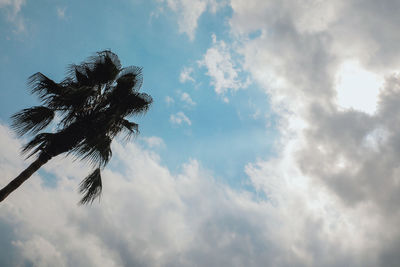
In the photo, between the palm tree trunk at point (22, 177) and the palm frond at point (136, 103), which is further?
the palm frond at point (136, 103)

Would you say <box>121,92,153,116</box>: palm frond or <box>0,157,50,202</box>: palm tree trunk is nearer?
<box>0,157,50,202</box>: palm tree trunk

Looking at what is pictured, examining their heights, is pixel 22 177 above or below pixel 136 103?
below

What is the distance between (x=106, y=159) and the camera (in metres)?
7.66

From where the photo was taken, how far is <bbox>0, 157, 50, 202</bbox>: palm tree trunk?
5496mm

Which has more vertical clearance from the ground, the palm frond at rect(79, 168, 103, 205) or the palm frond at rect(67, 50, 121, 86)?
the palm frond at rect(67, 50, 121, 86)

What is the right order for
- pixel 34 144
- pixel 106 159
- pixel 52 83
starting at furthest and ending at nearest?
pixel 106 159 < pixel 52 83 < pixel 34 144

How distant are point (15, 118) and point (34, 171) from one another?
1.85 metres

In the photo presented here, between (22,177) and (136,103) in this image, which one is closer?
(22,177)

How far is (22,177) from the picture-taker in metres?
5.88

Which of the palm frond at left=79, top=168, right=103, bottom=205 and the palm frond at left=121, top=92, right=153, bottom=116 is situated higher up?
the palm frond at left=121, top=92, right=153, bottom=116

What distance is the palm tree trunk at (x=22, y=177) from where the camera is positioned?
5.50 meters

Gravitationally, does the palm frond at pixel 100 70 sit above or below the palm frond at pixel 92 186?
above

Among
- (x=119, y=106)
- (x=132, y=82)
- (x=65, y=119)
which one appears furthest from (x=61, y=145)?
(x=132, y=82)

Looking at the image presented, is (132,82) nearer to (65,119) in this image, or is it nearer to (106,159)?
(65,119)
